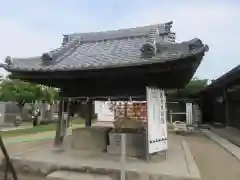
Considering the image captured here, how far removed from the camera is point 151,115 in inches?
→ 307

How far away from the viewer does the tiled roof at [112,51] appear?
725cm

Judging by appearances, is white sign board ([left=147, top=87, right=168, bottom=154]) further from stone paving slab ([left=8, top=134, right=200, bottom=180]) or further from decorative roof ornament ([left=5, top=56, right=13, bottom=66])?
decorative roof ornament ([left=5, top=56, right=13, bottom=66])

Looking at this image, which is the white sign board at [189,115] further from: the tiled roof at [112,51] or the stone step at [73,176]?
the stone step at [73,176]

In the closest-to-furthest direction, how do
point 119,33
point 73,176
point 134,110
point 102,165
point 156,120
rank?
1. point 73,176
2. point 102,165
3. point 156,120
4. point 119,33
5. point 134,110

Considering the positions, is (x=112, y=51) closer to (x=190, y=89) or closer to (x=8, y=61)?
(x=8, y=61)

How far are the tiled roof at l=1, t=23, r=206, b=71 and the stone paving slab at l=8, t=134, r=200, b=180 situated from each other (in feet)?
7.78

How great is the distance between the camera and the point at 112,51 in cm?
920

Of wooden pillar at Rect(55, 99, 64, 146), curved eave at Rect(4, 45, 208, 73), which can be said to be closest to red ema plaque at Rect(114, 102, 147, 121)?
wooden pillar at Rect(55, 99, 64, 146)

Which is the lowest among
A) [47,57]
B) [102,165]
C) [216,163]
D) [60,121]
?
[216,163]

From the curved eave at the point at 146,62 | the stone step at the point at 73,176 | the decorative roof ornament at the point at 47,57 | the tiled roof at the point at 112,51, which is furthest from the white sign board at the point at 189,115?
the stone step at the point at 73,176

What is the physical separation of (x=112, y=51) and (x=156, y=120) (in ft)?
8.45

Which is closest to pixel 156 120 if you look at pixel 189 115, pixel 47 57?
pixel 47 57

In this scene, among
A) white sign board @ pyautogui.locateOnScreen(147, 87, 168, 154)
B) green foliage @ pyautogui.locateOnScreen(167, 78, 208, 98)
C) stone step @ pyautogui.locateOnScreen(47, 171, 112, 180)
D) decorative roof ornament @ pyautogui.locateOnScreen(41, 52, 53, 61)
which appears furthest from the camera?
green foliage @ pyautogui.locateOnScreen(167, 78, 208, 98)

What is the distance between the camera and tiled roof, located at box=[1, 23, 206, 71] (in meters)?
7.25
